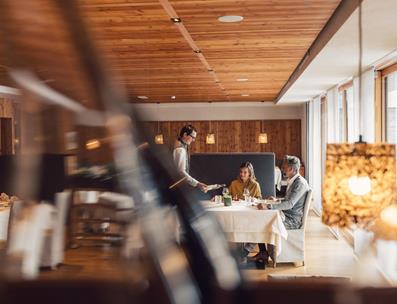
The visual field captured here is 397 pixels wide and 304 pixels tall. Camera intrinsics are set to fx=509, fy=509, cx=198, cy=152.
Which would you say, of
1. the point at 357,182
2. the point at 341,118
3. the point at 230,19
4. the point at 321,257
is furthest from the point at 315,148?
the point at 357,182

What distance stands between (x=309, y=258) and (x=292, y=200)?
1.08 metres

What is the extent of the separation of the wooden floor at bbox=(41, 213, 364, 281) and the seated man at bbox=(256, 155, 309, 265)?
0.43 meters

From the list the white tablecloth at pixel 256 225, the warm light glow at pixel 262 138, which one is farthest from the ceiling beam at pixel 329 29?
the warm light glow at pixel 262 138

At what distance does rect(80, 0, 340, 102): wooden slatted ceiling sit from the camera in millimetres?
3504

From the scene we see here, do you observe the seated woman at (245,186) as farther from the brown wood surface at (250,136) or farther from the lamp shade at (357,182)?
the brown wood surface at (250,136)

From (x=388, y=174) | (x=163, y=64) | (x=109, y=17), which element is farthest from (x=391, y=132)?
(x=388, y=174)

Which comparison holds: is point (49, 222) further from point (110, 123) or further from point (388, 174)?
point (388, 174)

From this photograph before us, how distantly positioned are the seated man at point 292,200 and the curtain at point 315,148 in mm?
4415

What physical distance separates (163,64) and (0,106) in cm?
497

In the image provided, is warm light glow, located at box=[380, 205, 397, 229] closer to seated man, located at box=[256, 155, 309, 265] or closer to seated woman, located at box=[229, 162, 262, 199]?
seated man, located at box=[256, 155, 309, 265]

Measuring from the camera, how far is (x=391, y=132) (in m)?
5.49

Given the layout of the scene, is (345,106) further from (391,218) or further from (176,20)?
(391,218)

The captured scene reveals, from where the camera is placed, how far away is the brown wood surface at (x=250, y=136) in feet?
42.8

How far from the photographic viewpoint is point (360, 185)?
155 centimetres
